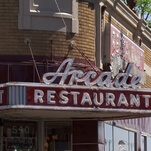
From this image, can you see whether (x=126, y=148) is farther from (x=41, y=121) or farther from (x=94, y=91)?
(x=94, y=91)

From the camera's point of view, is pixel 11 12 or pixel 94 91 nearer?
pixel 94 91

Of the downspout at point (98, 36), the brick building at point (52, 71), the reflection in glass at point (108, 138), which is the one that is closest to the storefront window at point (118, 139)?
the reflection in glass at point (108, 138)

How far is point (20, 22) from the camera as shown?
2064 centimetres

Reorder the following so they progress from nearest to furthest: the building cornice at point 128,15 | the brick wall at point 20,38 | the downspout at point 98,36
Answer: the brick wall at point 20,38 < the downspout at point 98,36 < the building cornice at point 128,15

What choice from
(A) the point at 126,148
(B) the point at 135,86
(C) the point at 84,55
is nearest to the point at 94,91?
(B) the point at 135,86

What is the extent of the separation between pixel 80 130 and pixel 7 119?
8.34 feet

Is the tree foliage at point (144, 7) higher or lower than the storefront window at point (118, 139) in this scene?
higher

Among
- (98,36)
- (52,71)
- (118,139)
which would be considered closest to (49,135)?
(52,71)

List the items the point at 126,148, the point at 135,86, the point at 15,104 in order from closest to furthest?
1. the point at 15,104
2. the point at 135,86
3. the point at 126,148

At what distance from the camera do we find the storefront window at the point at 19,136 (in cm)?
2077

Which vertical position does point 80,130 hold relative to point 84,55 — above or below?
below

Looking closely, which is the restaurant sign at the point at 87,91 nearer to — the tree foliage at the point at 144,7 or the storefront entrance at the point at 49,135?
the storefront entrance at the point at 49,135

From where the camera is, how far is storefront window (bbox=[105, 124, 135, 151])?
24.1 metres

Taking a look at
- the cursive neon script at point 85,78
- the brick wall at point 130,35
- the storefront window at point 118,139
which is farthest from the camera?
the brick wall at point 130,35
